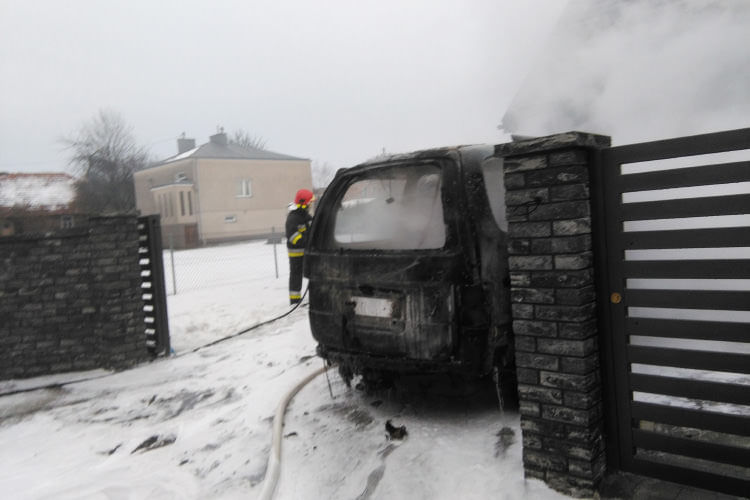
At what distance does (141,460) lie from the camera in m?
3.82

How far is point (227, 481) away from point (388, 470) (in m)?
0.98

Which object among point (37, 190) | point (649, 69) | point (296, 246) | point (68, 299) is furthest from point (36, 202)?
point (649, 69)

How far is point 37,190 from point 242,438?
121ft

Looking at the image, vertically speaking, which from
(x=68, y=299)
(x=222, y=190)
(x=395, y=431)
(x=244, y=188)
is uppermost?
(x=244, y=188)

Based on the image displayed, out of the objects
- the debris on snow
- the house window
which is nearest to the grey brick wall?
the debris on snow

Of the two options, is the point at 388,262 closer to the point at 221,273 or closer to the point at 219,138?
the point at 221,273

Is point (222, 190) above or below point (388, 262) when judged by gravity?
above

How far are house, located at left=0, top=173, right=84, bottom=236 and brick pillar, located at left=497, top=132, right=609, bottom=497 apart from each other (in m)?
32.2

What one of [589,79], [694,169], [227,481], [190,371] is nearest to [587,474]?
[694,169]

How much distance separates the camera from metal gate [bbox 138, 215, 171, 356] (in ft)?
21.3

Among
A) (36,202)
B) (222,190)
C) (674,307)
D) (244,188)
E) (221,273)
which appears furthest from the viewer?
(244,188)

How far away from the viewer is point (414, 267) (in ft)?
11.1

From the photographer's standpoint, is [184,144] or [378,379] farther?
[184,144]

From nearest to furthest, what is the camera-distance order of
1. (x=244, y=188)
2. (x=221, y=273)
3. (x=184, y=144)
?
(x=221, y=273), (x=244, y=188), (x=184, y=144)
